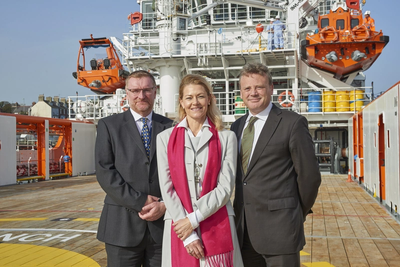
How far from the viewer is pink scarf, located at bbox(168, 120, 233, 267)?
8.53 ft

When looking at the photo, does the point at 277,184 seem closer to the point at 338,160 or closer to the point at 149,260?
the point at 149,260

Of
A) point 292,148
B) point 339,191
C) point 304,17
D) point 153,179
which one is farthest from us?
point 304,17

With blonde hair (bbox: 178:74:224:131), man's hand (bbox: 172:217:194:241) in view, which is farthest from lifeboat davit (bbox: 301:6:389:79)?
man's hand (bbox: 172:217:194:241)

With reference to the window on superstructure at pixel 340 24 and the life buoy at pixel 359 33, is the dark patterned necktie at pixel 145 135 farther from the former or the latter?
the window on superstructure at pixel 340 24

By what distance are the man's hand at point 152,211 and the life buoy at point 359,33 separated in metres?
Result: 14.9

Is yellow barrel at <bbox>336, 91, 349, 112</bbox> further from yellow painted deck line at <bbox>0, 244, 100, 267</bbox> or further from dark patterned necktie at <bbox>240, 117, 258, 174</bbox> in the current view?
dark patterned necktie at <bbox>240, 117, 258, 174</bbox>

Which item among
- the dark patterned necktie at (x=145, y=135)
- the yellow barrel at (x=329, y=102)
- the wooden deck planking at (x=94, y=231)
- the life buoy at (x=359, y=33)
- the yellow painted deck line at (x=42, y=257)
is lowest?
the wooden deck planking at (x=94, y=231)

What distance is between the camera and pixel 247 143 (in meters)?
2.94

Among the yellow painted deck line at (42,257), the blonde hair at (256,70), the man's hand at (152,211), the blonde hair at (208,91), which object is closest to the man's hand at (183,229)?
the man's hand at (152,211)

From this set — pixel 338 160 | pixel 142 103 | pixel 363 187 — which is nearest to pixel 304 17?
pixel 338 160

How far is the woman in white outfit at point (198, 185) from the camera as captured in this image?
8.52 ft

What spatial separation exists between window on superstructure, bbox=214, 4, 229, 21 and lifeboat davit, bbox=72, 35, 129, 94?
538 centimetres

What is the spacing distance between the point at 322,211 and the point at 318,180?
18.6 ft

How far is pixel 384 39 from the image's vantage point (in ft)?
52.9
